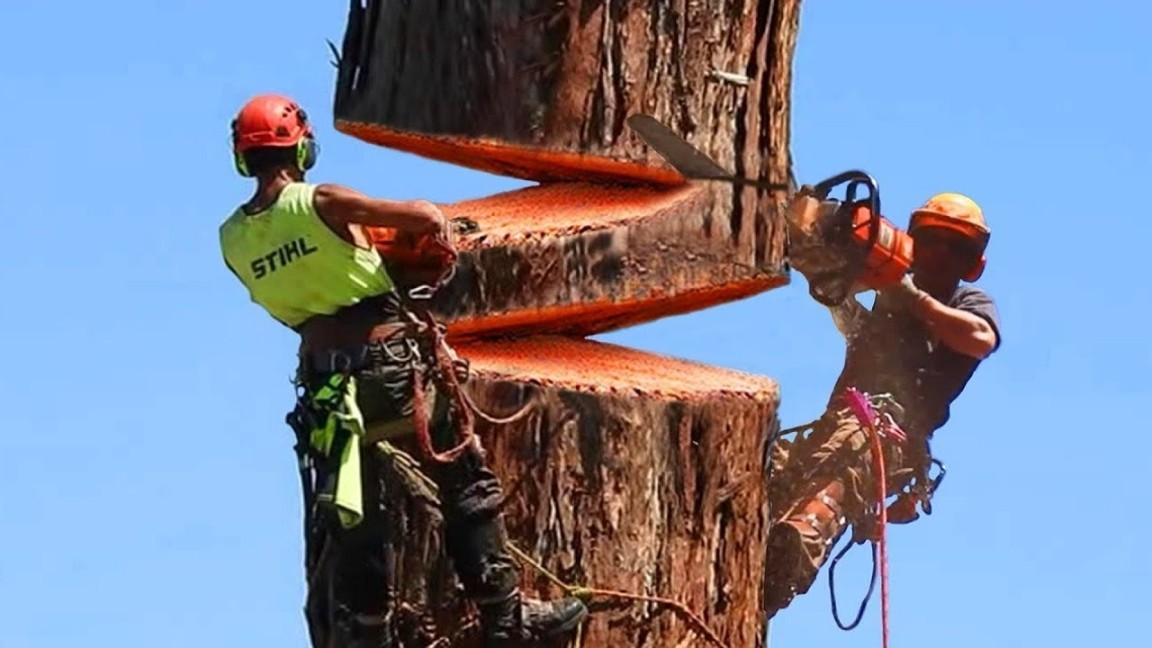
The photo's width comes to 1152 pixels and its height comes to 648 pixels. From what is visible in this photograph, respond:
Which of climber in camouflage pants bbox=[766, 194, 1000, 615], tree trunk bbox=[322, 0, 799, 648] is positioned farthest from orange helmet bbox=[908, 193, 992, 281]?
tree trunk bbox=[322, 0, 799, 648]

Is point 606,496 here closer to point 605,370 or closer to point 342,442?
point 605,370

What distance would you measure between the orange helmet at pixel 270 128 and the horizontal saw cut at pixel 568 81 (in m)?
0.47

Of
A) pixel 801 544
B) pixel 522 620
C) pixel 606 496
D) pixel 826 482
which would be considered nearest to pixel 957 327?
pixel 826 482

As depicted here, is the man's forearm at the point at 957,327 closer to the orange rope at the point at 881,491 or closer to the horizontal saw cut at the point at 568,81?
the orange rope at the point at 881,491

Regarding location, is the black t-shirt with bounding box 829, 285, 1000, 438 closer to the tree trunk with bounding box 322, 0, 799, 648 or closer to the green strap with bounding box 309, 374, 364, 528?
the tree trunk with bounding box 322, 0, 799, 648

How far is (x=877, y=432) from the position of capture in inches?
416

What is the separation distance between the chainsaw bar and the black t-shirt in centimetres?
293

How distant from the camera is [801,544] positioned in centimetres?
975

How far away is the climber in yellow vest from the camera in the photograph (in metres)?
7.61

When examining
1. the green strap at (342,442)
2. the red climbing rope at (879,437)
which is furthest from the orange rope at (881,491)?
the green strap at (342,442)

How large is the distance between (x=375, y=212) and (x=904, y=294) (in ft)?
11.9

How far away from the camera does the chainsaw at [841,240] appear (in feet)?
29.0

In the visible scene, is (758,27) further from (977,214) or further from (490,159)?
(977,214)

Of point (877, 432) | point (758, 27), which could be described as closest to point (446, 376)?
point (758, 27)
